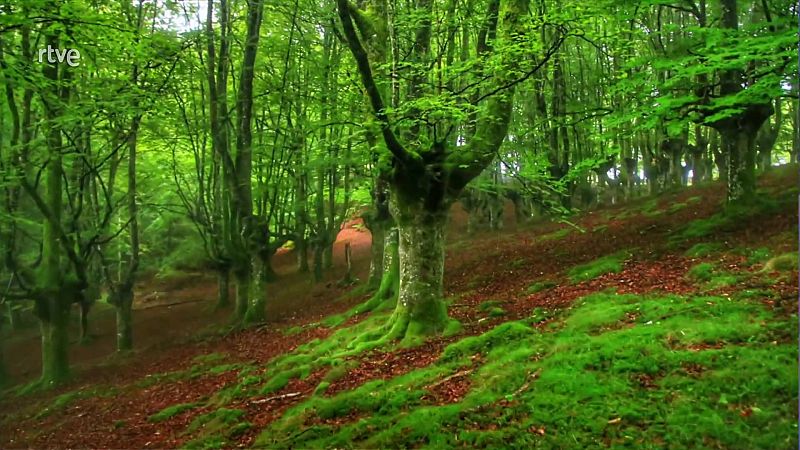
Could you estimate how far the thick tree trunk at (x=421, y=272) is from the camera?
27.9 ft

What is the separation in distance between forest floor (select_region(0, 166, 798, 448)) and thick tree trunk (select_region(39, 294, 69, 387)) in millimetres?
777

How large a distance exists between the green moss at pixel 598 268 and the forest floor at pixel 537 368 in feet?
0.20

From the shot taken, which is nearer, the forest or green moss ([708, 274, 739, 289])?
the forest

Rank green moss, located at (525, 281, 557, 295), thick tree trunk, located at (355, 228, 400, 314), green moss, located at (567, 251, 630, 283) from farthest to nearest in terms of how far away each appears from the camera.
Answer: thick tree trunk, located at (355, 228, 400, 314), green moss, located at (525, 281, 557, 295), green moss, located at (567, 251, 630, 283)

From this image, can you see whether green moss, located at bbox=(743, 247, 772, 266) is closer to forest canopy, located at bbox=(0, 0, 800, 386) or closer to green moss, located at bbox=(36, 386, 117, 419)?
forest canopy, located at bbox=(0, 0, 800, 386)

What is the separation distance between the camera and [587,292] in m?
9.51

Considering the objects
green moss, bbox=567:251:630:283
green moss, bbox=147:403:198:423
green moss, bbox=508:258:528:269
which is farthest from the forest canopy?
green moss, bbox=147:403:198:423

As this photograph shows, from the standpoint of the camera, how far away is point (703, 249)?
33.2 feet

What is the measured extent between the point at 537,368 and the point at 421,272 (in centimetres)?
273

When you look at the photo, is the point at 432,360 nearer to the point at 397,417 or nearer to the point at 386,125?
the point at 397,417

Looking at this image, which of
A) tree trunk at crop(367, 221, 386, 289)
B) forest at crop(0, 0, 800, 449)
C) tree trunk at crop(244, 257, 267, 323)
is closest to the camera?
forest at crop(0, 0, 800, 449)

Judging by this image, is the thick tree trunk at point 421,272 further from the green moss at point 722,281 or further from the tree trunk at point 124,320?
the tree trunk at point 124,320

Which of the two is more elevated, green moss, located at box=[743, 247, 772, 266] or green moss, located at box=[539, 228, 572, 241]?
green moss, located at box=[539, 228, 572, 241]

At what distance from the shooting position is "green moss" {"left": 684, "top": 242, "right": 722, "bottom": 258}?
32.6 ft
